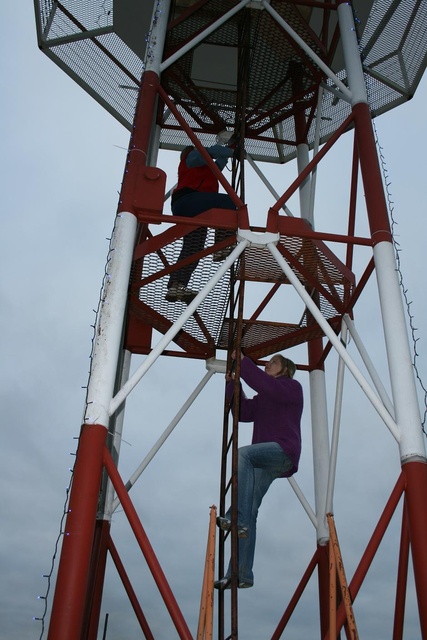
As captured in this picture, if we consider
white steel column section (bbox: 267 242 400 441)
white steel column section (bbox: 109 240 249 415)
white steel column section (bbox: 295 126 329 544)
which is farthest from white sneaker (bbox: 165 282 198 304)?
white steel column section (bbox: 295 126 329 544)

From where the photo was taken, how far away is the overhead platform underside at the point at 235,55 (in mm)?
10617

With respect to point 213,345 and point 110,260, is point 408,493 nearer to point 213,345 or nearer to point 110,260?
point 110,260

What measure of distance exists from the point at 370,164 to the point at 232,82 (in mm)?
5866

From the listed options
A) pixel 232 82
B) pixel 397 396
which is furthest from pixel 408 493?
pixel 232 82

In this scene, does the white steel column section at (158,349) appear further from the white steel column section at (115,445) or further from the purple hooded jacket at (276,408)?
the white steel column section at (115,445)

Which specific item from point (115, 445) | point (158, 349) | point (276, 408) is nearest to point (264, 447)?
point (276, 408)

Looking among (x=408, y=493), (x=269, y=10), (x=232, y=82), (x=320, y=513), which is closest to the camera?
(x=408, y=493)

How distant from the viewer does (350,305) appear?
9.05 metres

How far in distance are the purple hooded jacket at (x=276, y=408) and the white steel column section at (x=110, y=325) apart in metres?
1.49

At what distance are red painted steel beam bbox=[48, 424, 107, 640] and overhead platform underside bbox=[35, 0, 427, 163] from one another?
5.98 meters

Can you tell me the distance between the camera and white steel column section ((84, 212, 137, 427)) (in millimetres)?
6195

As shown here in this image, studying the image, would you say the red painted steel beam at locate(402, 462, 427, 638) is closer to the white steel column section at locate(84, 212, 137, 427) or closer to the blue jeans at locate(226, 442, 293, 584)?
the blue jeans at locate(226, 442, 293, 584)

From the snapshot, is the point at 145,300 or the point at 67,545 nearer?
the point at 67,545

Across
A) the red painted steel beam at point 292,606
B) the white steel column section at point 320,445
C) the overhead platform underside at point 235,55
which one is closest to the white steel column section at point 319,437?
the white steel column section at point 320,445
